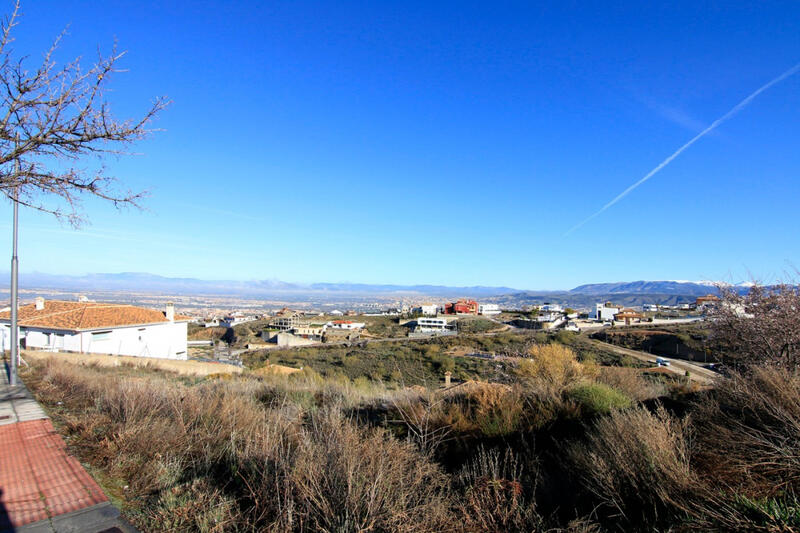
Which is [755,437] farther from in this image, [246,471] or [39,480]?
[39,480]

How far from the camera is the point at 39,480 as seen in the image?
3826mm

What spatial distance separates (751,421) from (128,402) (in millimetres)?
6997

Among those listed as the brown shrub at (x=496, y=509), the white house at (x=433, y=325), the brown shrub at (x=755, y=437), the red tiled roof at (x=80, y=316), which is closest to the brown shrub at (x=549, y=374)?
the brown shrub at (x=755, y=437)

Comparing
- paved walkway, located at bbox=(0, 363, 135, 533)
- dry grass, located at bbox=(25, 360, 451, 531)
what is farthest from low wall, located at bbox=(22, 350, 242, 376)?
dry grass, located at bbox=(25, 360, 451, 531)

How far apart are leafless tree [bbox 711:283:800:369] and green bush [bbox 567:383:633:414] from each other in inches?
197

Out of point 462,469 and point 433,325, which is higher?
point 462,469

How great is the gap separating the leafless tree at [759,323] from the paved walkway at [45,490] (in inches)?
442

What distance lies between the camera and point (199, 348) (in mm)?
40156

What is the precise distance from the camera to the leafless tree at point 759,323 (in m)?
9.64

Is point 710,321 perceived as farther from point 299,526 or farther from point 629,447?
point 299,526

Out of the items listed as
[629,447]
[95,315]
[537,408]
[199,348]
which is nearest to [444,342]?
[199,348]

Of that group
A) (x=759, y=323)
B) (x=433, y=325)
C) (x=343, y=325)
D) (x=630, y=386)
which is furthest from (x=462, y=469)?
(x=433, y=325)

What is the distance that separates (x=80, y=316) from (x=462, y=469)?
27.9m

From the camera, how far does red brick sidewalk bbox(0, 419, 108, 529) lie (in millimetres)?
3270
